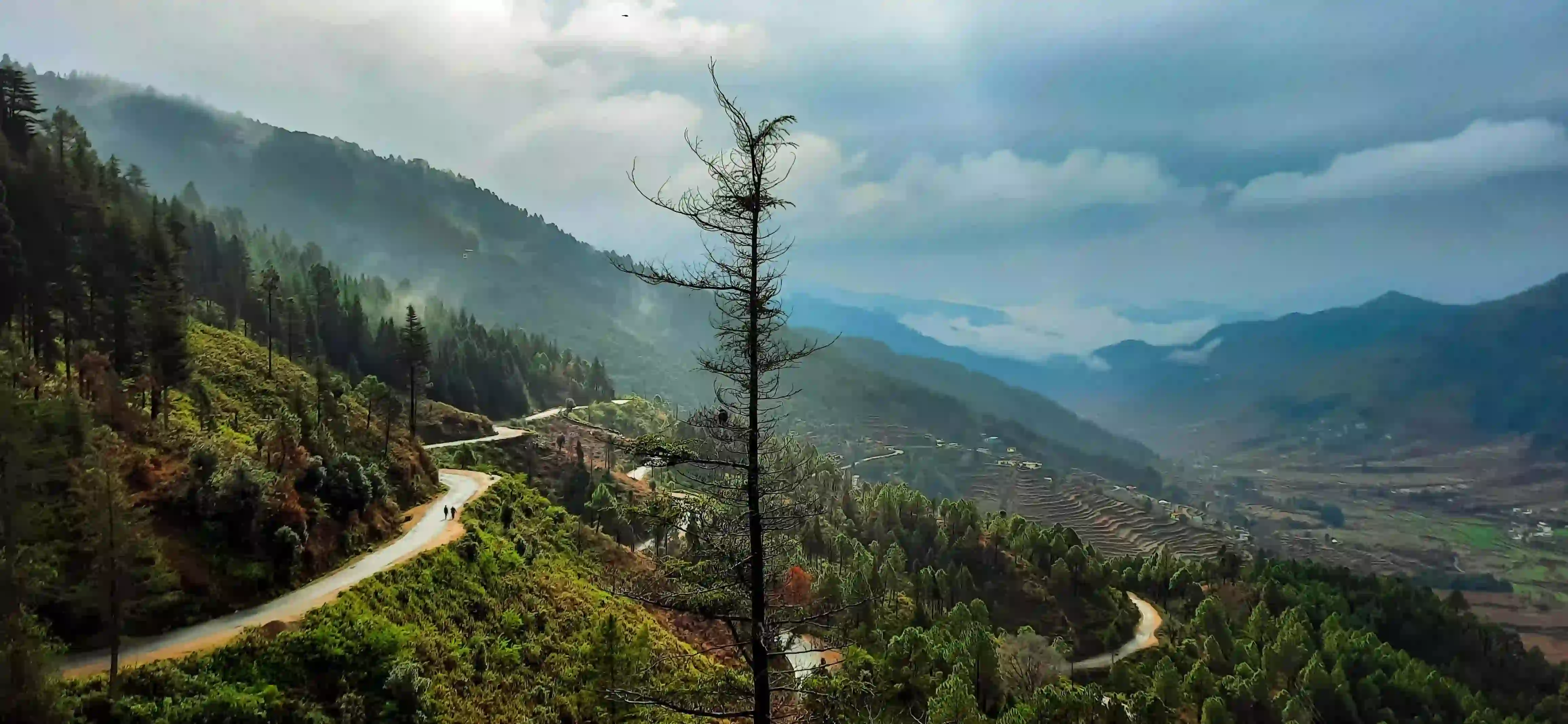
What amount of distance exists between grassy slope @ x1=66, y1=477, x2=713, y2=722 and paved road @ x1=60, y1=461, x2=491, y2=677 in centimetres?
110

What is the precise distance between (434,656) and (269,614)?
656 cm

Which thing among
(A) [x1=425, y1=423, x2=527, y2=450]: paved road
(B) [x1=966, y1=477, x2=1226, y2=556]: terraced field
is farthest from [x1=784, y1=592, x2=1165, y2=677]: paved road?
(B) [x1=966, y1=477, x2=1226, y2=556]: terraced field

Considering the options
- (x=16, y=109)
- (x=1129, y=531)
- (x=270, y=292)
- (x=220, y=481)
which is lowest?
(x=1129, y=531)

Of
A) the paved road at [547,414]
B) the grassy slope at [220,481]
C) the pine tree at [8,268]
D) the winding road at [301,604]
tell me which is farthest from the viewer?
the paved road at [547,414]

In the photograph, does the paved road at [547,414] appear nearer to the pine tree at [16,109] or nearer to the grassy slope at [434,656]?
the pine tree at [16,109]

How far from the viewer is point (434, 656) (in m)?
28.6

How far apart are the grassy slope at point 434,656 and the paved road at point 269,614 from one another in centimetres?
110

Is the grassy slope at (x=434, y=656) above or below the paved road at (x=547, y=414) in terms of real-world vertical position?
above

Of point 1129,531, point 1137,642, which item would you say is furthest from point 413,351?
point 1129,531

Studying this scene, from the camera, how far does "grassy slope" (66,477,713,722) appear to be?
22297 millimetres

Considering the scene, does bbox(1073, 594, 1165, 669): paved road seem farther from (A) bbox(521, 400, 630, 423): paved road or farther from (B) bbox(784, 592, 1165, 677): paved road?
(A) bbox(521, 400, 630, 423): paved road

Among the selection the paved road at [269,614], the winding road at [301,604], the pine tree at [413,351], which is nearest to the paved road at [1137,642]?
the winding road at [301,604]

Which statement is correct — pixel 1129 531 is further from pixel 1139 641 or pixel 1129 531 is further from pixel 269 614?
pixel 269 614

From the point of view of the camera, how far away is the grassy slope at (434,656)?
2230cm
